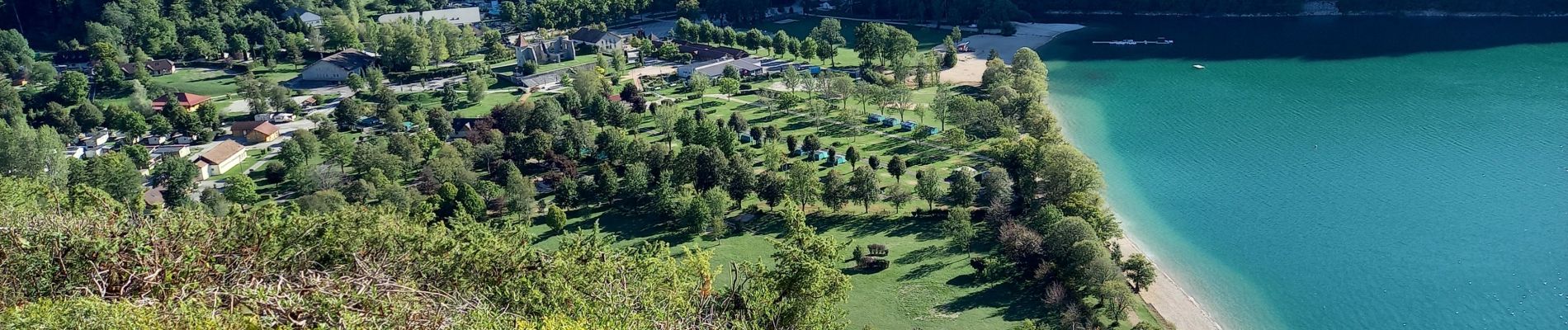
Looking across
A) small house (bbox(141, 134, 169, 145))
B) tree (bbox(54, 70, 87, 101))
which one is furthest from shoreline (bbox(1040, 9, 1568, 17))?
tree (bbox(54, 70, 87, 101))

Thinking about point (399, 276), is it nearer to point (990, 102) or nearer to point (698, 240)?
point (698, 240)

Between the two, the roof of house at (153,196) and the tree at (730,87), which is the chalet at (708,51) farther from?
the roof of house at (153,196)

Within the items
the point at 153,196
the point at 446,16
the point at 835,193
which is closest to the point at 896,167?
the point at 835,193

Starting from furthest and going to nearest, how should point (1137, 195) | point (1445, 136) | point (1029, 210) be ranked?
point (1445, 136) < point (1137, 195) < point (1029, 210)

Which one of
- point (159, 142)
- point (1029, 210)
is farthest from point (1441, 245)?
point (159, 142)

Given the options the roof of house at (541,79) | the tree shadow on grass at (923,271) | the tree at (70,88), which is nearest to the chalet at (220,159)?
the roof of house at (541,79)

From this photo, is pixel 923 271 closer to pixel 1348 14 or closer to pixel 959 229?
pixel 959 229
